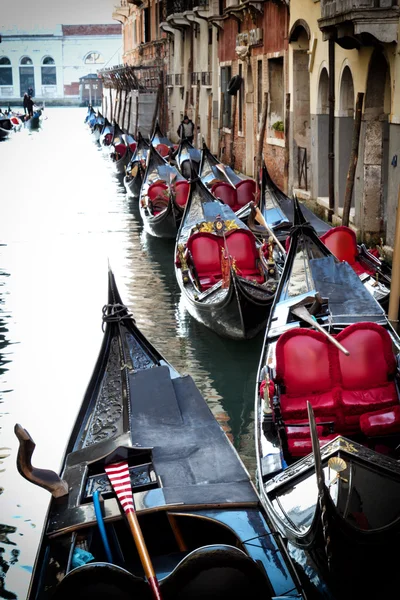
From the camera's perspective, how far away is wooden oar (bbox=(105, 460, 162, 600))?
1.92 m

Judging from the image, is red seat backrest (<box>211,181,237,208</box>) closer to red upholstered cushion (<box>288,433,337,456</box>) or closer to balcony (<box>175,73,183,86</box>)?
red upholstered cushion (<box>288,433,337,456</box>)

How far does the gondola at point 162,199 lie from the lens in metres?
7.69

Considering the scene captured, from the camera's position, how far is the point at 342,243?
5062mm

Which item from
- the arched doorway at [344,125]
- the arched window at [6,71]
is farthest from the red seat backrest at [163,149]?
the arched window at [6,71]

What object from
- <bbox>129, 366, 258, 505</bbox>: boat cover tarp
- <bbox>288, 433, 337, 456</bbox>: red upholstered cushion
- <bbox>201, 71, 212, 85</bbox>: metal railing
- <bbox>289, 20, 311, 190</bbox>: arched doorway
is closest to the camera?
<bbox>129, 366, 258, 505</bbox>: boat cover tarp

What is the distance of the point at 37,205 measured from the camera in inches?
405

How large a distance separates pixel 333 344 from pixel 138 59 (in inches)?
791

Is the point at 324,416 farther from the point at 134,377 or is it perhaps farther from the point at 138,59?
the point at 138,59

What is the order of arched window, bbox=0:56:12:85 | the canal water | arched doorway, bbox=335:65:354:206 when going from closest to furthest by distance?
the canal water, arched doorway, bbox=335:65:354:206, arched window, bbox=0:56:12:85

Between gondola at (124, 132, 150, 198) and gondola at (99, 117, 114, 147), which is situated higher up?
gondola at (99, 117, 114, 147)

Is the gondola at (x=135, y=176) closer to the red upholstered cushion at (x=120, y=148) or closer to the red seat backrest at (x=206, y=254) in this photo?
the red upholstered cushion at (x=120, y=148)

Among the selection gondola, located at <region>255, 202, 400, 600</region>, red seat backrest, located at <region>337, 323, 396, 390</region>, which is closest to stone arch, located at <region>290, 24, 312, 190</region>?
gondola, located at <region>255, 202, 400, 600</region>

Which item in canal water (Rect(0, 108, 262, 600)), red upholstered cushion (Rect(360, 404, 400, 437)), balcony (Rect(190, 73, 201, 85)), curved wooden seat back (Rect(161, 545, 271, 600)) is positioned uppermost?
balcony (Rect(190, 73, 201, 85))

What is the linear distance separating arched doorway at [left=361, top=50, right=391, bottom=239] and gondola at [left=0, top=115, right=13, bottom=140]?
599 inches
